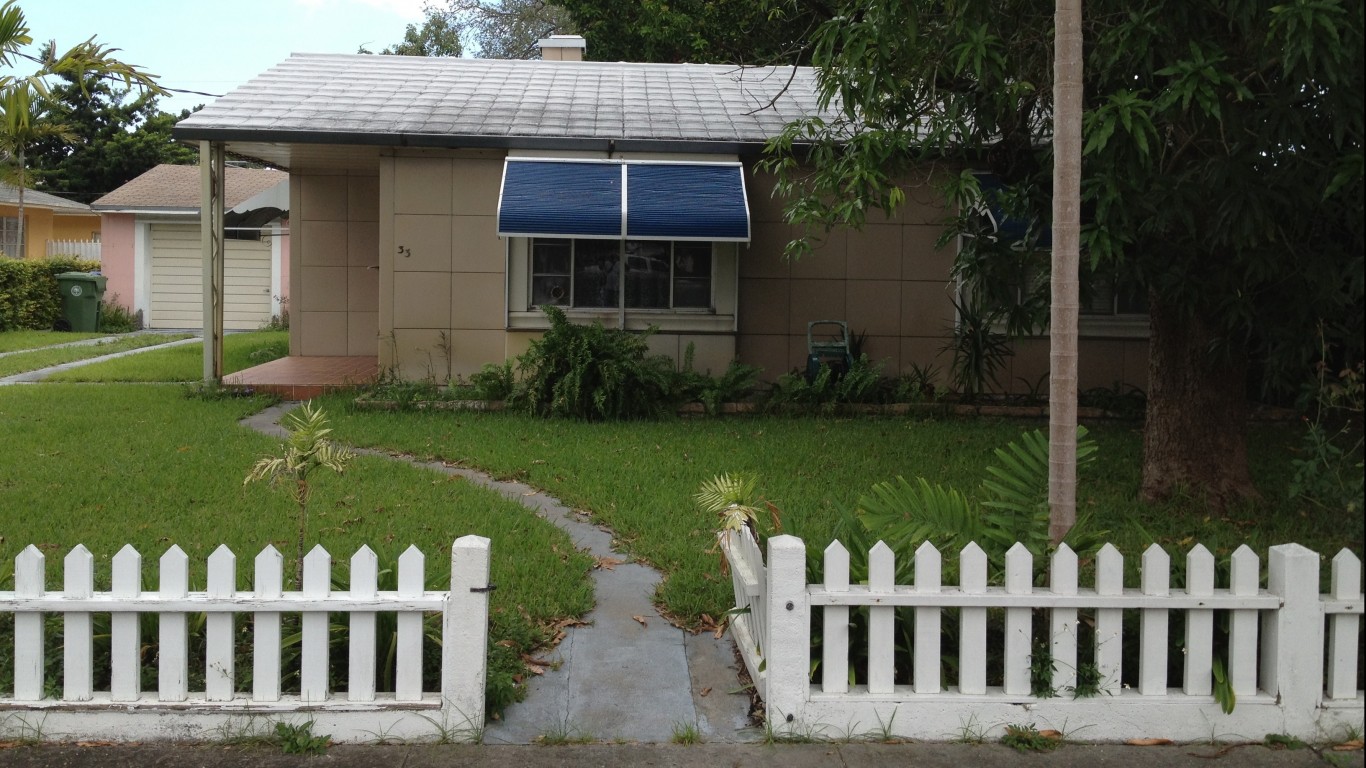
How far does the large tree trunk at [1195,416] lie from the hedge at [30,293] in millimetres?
21081

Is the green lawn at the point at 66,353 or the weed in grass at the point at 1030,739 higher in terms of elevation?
the green lawn at the point at 66,353

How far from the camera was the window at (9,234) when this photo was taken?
103 ft

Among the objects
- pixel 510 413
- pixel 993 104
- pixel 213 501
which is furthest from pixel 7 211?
pixel 993 104

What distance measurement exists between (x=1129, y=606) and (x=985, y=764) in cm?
82

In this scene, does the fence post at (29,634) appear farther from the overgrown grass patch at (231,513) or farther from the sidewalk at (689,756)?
the overgrown grass patch at (231,513)

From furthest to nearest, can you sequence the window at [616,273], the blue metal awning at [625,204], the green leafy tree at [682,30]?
the green leafy tree at [682,30] < the window at [616,273] < the blue metal awning at [625,204]

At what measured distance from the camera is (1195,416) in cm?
835

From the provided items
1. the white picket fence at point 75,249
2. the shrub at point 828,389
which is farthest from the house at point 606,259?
the white picket fence at point 75,249

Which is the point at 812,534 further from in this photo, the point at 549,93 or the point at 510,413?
the point at 549,93

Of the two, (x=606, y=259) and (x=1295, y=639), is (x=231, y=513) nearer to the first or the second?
(x=1295, y=639)

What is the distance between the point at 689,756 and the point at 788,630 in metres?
0.60

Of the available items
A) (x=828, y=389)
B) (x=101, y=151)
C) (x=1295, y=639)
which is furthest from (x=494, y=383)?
(x=101, y=151)

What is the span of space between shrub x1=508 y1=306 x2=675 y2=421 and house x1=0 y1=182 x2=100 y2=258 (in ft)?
73.8

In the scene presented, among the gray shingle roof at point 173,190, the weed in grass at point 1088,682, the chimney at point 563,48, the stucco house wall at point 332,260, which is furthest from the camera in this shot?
the gray shingle roof at point 173,190
